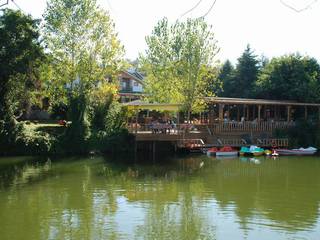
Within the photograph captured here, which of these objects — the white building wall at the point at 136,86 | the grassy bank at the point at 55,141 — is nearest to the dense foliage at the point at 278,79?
the white building wall at the point at 136,86

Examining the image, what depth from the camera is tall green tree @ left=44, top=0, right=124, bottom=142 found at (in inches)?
1486

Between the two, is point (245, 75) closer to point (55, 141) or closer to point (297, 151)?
point (297, 151)

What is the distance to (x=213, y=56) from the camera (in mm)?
39625

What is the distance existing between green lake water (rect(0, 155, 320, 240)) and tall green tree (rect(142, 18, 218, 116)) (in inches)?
430

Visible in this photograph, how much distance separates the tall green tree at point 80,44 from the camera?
37750 millimetres

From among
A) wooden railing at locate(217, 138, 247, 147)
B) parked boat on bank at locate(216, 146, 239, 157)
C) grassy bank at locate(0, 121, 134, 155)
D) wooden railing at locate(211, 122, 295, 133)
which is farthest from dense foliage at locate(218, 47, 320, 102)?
grassy bank at locate(0, 121, 134, 155)

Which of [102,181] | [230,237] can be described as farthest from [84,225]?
[102,181]

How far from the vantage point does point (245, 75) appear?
173 feet

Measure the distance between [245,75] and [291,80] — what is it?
24.1 feet

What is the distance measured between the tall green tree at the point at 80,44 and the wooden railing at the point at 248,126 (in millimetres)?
9948

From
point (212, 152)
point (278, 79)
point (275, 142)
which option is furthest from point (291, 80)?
point (212, 152)

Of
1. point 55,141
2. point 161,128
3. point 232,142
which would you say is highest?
point 161,128

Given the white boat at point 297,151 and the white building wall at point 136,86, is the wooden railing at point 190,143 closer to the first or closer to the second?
the white boat at point 297,151

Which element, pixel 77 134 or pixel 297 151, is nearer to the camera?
pixel 77 134
